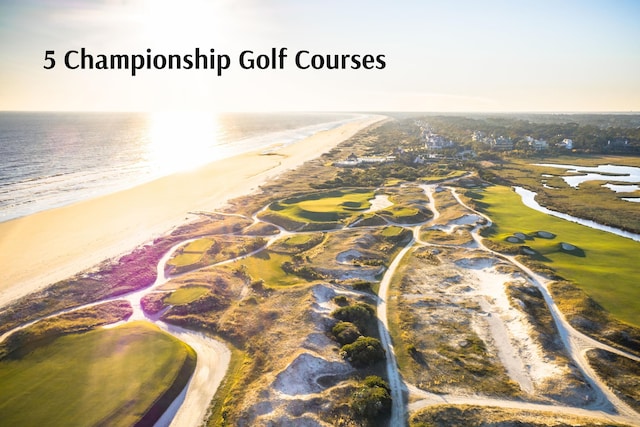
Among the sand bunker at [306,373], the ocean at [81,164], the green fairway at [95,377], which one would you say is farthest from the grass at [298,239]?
the ocean at [81,164]

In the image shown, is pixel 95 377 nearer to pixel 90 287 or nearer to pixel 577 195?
pixel 90 287

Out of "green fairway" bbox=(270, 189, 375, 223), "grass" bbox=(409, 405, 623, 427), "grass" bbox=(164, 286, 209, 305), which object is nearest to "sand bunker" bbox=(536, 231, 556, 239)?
"green fairway" bbox=(270, 189, 375, 223)

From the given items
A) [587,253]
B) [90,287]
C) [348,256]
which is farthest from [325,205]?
[587,253]

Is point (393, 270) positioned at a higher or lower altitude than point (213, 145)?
lower

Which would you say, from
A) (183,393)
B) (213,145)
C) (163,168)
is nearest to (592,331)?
(183,393)

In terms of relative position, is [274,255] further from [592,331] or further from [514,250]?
[592,331]
